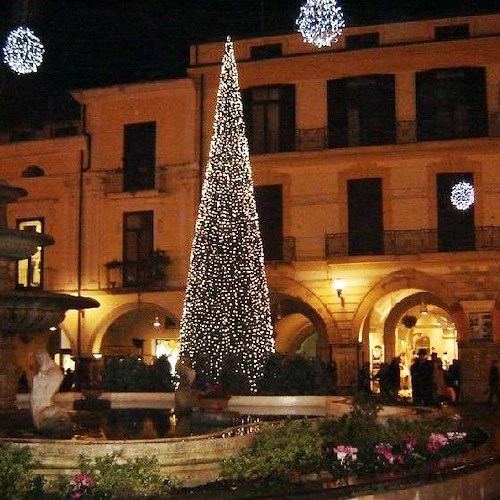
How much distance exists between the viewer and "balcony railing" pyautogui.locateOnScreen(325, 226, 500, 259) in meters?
27.1

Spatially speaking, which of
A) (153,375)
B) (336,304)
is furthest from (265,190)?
(153,375)

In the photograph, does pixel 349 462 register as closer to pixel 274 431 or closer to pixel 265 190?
pixel 274 431

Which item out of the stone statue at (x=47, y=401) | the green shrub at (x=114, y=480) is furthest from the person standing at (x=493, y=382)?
the green shrub at (x=114, y=480)

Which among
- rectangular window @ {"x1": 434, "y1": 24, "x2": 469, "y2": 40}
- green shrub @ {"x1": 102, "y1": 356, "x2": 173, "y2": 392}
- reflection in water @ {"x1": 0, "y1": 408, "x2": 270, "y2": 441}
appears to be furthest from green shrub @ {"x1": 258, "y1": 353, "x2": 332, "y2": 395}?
rectangular window @ {"x1": 434, "y1": 24, "x2": 469, "y2": 40}

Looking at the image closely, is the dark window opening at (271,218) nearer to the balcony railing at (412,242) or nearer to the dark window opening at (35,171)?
the balcony railing at (412,242)

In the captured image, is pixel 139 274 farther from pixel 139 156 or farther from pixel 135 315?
pixel 139 156

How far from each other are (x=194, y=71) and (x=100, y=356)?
380 inches

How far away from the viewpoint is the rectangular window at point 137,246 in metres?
30.3

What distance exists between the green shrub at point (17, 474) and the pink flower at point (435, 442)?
4.31 m

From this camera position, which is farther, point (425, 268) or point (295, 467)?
point (425, 268)

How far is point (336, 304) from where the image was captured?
28.2 m

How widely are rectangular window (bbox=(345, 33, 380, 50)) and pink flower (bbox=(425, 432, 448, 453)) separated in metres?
20.0

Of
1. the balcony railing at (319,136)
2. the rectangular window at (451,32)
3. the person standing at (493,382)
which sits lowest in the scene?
the person standing at (493,382)

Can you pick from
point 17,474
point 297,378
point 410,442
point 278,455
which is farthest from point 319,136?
point 17,474
